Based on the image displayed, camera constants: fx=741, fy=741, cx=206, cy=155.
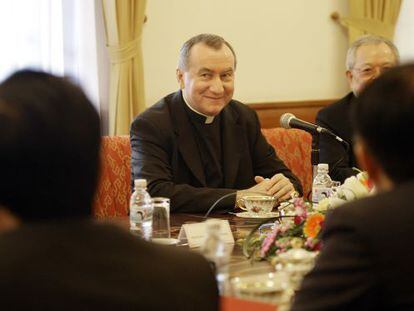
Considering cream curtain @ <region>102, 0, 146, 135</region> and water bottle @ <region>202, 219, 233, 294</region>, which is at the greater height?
cream curtain @ <region>102, 0, 146, 135</region>

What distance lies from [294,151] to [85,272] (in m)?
3.67

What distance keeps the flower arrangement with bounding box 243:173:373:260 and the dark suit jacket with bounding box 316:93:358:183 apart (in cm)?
128

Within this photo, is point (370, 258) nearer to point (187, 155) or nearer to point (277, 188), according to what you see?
point (277, 188)

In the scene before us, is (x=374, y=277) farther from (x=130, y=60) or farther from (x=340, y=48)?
(x=340, y=48)

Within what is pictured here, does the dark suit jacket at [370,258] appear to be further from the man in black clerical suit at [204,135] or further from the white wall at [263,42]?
the white wall at [263,42]

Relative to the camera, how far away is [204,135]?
3.81 m

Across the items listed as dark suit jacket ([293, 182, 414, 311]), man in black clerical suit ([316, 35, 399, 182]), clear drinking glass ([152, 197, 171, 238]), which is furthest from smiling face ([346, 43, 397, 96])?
dark suit jacket ([293, 182, 414, 311])

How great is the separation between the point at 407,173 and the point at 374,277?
23 centimetres

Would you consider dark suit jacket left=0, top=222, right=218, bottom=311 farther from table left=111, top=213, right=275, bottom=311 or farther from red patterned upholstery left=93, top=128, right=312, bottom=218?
red patterned upholstery left=93, top=128, right=312, bottom=218

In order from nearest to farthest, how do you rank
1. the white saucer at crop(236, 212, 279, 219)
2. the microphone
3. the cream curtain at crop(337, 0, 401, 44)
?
the white saucer at crop(236, 212, 279, 219)
the microphone
the cream curtain at crop(337, 0, 401, 44)

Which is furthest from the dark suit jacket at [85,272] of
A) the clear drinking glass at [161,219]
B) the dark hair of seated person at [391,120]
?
the clear drinking glass at [161,219]

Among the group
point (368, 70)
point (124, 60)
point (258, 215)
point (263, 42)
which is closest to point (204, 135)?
point (258, 215)

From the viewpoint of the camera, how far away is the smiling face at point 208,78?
147 inches

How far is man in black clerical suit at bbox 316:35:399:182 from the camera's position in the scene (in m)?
4.04
